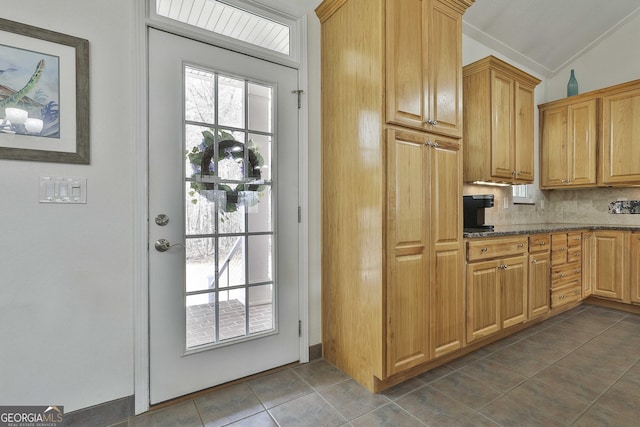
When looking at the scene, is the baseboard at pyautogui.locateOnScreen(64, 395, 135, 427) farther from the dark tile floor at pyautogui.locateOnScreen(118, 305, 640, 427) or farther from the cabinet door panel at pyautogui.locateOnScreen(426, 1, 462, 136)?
the cabinet door panel at pyautogui.locateOnScreen(426, 1, 462, 136)

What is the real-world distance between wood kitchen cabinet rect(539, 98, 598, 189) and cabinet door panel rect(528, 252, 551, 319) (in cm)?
154

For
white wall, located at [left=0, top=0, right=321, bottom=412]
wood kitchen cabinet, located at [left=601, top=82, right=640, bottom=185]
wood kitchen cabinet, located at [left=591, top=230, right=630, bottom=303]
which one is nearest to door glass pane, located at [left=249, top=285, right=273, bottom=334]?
white wall, located at [left=0, top=0, right=321, bottom=412]

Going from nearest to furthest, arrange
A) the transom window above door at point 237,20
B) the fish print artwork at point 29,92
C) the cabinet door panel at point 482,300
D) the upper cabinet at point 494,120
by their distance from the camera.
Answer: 1. the fish print artwork at point 29,92
2. the transom window above door at point 237,20
3. the cabinet door panel at point 482,300
4. the upper cabinet at point 494,120

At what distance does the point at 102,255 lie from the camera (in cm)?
160

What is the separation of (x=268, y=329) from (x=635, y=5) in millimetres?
5177

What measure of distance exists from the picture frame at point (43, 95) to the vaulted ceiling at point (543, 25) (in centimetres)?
334

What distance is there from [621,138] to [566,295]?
192cm

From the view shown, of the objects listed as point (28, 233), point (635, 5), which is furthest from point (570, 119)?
point (28, 233)

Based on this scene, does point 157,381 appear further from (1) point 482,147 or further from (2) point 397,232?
(1) point 482,147

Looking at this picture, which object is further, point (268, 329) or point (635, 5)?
point (635, 5)

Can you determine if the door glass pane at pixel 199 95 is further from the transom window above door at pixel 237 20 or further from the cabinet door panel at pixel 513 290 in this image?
the cabinet door panel at pixel 513 290

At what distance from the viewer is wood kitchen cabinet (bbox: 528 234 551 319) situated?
2773mm

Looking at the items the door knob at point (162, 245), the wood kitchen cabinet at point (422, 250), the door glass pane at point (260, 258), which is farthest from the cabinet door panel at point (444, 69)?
the door knob at point (162, 245)

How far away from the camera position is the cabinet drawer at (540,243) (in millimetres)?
2781
